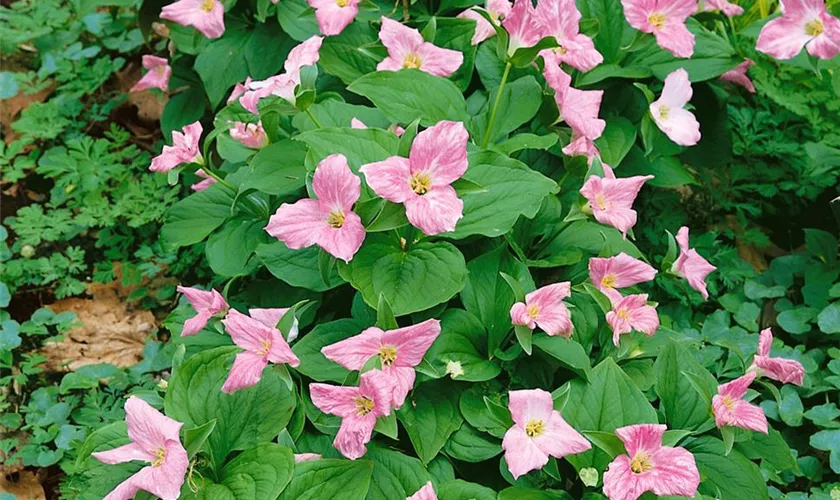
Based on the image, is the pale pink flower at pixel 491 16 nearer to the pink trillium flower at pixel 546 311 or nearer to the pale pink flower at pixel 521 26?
the pale pink flower at pixel 521 26

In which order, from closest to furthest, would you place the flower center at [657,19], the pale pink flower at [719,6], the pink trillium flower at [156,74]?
the flower center at [657,19] < the pale pink flower at [719,6] < the pink trillium flower at [156,74]

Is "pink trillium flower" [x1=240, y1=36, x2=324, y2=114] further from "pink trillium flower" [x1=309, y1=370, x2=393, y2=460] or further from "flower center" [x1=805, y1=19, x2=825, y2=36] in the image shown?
"flower center" [x1=805, y1=19, x2=825, y2=36]

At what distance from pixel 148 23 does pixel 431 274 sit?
1.66 meters

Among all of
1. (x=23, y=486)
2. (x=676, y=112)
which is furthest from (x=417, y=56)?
(x=23, y=486)

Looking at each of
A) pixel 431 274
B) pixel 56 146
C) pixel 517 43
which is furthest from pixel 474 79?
pixel 56 146

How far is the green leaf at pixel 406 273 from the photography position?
1.49 m

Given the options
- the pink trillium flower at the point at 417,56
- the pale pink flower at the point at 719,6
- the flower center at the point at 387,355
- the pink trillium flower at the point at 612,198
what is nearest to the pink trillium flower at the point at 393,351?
the flower center at the point at 387,355

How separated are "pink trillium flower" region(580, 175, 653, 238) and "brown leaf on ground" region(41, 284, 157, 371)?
1.46 meters

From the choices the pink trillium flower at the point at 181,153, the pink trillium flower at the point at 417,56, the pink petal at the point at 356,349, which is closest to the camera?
the pink petal at the point at 356,349

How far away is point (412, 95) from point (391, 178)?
44 cm

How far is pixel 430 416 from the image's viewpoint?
151 cm

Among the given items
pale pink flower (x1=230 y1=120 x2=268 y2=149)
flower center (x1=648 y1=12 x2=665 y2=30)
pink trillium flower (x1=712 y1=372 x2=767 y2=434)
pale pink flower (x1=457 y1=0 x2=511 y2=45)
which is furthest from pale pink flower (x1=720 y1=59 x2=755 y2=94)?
pale pink flower (x1=230 y1=120 x2=268 y2=149)

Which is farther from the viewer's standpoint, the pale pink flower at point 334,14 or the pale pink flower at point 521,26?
the pale pink flower at point 334,14

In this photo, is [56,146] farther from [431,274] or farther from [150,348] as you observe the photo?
[431,274]
